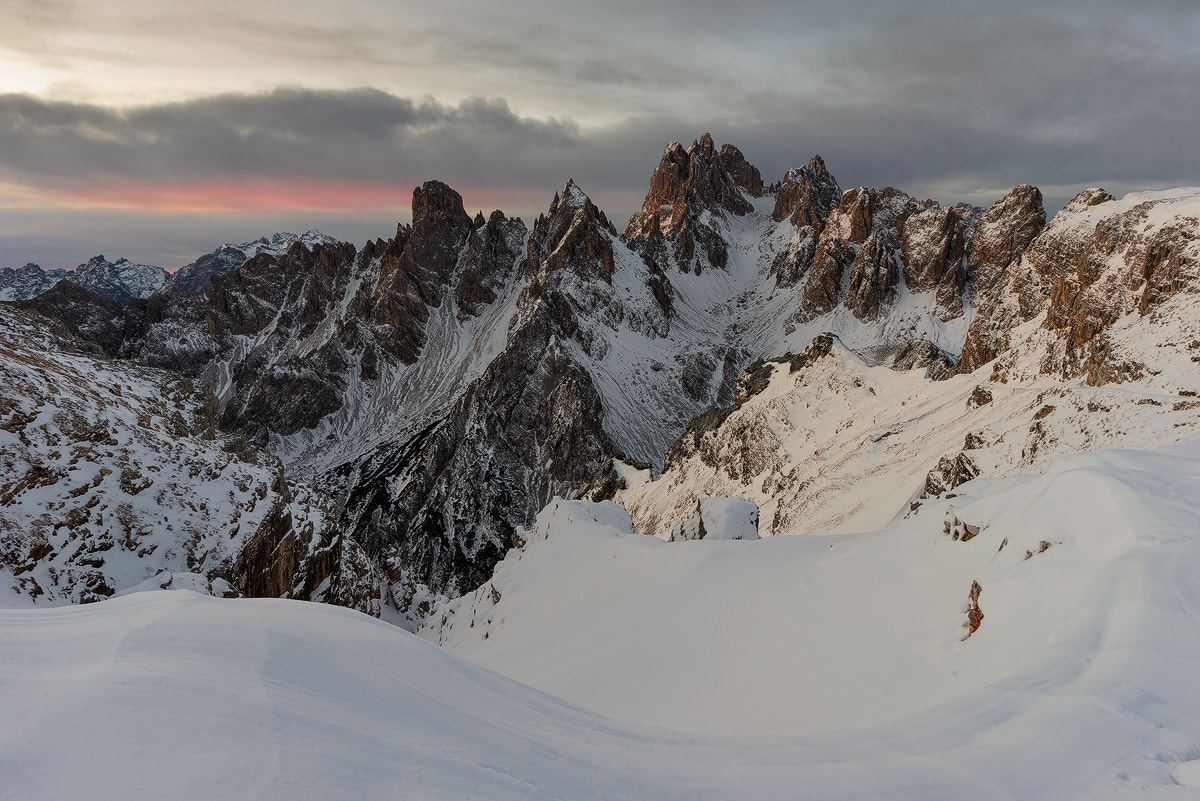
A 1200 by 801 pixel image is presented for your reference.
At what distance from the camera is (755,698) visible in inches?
407

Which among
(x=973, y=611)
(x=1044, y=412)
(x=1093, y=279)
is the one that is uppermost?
(x=1093, y=279)

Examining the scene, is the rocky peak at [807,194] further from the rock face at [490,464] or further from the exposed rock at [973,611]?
the exposed rock at [973,611]

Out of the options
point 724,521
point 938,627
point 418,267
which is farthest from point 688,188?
point 938,627

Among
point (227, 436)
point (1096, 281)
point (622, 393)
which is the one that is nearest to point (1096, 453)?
point (1096, 281)

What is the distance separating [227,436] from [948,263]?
132 meters

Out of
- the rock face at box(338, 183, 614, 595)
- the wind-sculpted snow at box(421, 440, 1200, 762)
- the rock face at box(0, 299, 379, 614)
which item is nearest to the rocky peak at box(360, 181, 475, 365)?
the rock face at box(338, 183, 614, 595)

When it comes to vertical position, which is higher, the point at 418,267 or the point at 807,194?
the point at 807,194

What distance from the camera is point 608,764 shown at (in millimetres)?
5812

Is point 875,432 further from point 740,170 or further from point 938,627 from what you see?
point 740,170

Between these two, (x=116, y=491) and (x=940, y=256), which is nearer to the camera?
(x=116, y=491)

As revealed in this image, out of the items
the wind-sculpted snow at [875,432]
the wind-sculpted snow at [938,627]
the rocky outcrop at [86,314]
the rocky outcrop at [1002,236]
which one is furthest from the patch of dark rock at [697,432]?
the rocky outcrop at [86,314]

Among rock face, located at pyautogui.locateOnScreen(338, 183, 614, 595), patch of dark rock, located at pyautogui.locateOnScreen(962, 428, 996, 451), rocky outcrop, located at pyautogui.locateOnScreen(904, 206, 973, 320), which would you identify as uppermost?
rocky outcrop, located at pyautogui.locateOnScreen(904, 206, 973, 320)

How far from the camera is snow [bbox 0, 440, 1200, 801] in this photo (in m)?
4.61

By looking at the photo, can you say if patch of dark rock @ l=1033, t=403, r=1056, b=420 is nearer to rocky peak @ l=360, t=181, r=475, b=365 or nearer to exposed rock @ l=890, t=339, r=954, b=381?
exposed rock @ l=890, t=339, r=954, b=381
